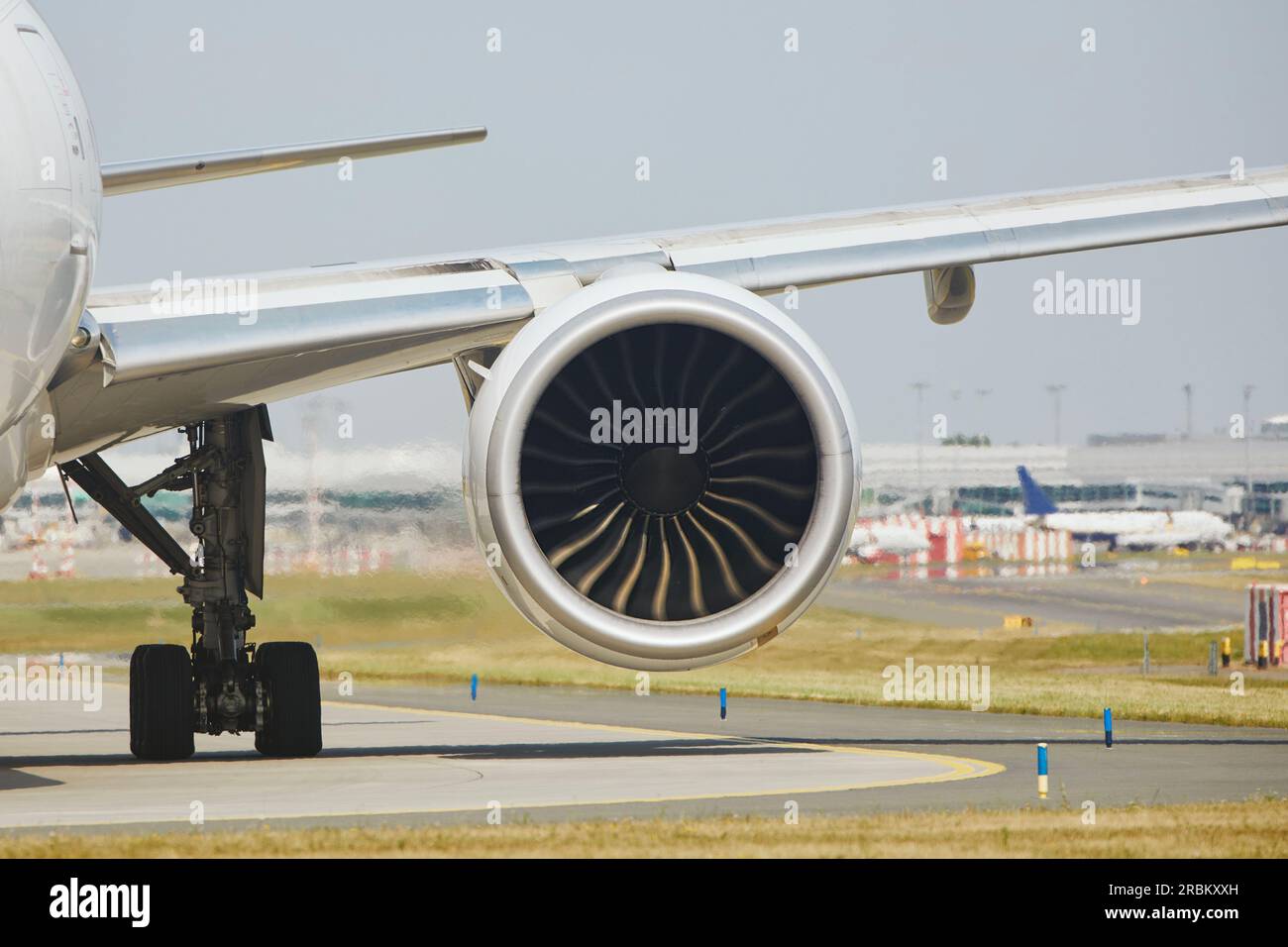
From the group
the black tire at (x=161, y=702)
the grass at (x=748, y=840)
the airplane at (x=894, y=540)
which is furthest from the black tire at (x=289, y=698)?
the airplane at (x=894, y=540)

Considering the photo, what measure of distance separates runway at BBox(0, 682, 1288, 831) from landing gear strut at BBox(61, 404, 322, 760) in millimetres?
337

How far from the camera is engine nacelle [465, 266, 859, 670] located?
12234 millimetres

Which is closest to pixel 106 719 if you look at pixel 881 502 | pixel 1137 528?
pixel 881 502

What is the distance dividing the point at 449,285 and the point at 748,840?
4.21 metres

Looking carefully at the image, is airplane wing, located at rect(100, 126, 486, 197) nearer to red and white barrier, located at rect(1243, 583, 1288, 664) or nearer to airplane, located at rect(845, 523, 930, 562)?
red and white barrier, located at rect(1243, 583, 1288, 664)

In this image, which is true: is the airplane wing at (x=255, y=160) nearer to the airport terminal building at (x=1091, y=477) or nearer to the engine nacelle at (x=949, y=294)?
the engine nacelle at (x=949, y=294)

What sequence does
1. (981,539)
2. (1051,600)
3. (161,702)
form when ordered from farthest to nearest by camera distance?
(981,539)
(1051,600)
(161,702)

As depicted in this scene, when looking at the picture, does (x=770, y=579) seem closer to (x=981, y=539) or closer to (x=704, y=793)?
(x=704, y=793)

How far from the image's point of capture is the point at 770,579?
12.6 metres

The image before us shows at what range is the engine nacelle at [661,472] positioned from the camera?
12.2 metres

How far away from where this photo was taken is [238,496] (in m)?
17.7

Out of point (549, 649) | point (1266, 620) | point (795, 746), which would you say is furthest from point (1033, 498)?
point (795, 746)

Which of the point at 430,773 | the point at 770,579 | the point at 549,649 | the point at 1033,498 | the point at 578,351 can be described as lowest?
the point at 430,773

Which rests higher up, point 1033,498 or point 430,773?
point 1033,498
